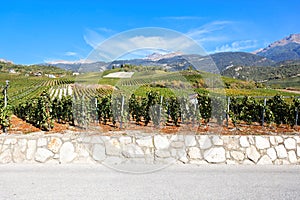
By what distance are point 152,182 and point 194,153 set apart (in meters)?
1.69

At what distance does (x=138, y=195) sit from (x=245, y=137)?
10.6 feet

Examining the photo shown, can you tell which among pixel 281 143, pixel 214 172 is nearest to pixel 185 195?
pixel 214 172

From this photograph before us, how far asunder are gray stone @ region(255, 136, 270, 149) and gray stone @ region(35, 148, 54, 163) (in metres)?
4.47

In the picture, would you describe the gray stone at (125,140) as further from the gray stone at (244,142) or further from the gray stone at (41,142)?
the gray stone at (244,142)

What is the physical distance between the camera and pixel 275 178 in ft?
17.6

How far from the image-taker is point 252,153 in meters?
6.46

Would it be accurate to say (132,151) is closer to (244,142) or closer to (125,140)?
(125,140)

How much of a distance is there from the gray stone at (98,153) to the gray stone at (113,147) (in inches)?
4.0

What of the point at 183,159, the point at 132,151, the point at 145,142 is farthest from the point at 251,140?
the point at 132,151

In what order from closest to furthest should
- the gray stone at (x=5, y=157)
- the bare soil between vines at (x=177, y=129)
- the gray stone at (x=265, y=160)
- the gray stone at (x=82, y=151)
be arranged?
the gray stone at (x=5, y=157) → the gray stone at (x=82, y=151) → the gray stone at (x=265, y=160) → the bare soil between vines at (x=177, y=129)

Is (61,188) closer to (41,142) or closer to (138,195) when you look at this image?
(138,195)

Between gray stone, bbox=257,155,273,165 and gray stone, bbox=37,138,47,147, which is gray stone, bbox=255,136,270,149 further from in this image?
gray stone, bbox=37,138,47,147

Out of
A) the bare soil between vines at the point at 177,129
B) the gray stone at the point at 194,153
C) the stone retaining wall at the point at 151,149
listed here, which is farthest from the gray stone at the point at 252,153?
the bare soil between vines at the point at 177,129

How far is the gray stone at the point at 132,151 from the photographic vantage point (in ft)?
20.9
